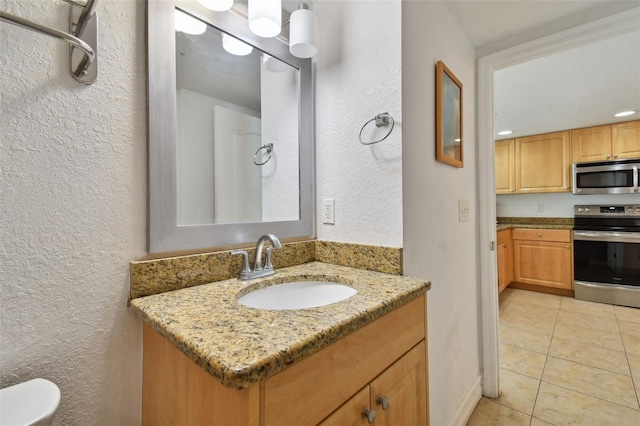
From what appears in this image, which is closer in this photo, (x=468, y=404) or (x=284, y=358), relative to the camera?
(x=284, y=358)

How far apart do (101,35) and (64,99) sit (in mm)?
211

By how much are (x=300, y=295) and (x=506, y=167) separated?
13.7 feet

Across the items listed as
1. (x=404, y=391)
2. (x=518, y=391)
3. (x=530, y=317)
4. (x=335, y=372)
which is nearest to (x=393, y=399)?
(x=404, y=391)

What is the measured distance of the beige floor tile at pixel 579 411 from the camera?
147 cm

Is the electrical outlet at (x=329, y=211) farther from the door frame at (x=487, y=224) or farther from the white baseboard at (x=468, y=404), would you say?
the white baseboard at (x=468, y=404)

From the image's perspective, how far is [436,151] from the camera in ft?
4.17

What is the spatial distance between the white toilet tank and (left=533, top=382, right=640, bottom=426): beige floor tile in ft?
6.81

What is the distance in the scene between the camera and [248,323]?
2.04ft

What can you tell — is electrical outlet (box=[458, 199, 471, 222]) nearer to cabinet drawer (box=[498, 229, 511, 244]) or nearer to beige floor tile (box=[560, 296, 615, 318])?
cabinet drawer (box=[498, 229, 511, 244])

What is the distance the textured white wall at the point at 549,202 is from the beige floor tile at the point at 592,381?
8.33 feet

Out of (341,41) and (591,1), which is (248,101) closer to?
(341,41)

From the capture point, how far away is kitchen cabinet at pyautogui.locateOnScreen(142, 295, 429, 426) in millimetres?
510

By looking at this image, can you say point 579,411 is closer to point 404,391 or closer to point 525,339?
point 525,339

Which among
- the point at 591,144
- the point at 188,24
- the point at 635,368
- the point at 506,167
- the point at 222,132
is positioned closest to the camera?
the point at 188,24
